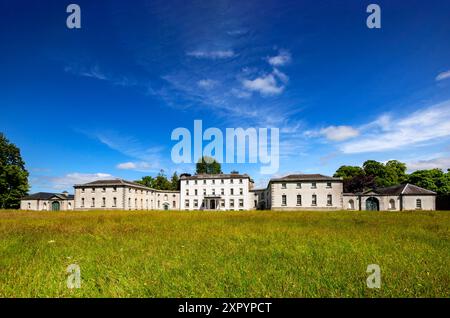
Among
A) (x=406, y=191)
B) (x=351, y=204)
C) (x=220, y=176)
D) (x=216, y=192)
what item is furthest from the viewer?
(x=216, y=192)

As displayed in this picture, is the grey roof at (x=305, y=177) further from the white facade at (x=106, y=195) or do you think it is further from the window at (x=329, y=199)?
the white facade at (x=106, y=195)

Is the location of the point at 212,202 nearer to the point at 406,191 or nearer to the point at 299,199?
the point at 299,199

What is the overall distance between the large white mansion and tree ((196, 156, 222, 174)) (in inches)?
507

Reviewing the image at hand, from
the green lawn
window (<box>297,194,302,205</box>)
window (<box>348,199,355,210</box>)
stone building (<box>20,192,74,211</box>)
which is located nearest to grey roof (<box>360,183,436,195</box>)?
window (<box>348,199,355,210</box>)

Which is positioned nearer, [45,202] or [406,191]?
[406,191]

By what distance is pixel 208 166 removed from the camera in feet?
259

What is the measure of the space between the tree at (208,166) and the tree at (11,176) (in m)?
43.6

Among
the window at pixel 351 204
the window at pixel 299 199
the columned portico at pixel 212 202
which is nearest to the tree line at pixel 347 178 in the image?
the window at pixel 351 204

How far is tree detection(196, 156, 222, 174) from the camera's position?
7819cm

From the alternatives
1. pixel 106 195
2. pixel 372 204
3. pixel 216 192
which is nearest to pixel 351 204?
pixel 372 204

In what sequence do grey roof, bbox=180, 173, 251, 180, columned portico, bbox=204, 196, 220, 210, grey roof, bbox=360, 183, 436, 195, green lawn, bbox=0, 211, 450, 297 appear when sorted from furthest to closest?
grey roof, bbox=180, 173, 251, 180 < columned portico, bbox=204, 196, 220, 210 < grey roof, bbox=360, 183, 436, 195 < green lawn, bbox=0, 211, 450, 297

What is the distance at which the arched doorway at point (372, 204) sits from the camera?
1871 inches

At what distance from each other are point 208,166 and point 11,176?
48.2 meters

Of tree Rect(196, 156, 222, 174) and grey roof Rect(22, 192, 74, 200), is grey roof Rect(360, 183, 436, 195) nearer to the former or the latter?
tree Rect(196, 156, 222, 174)
